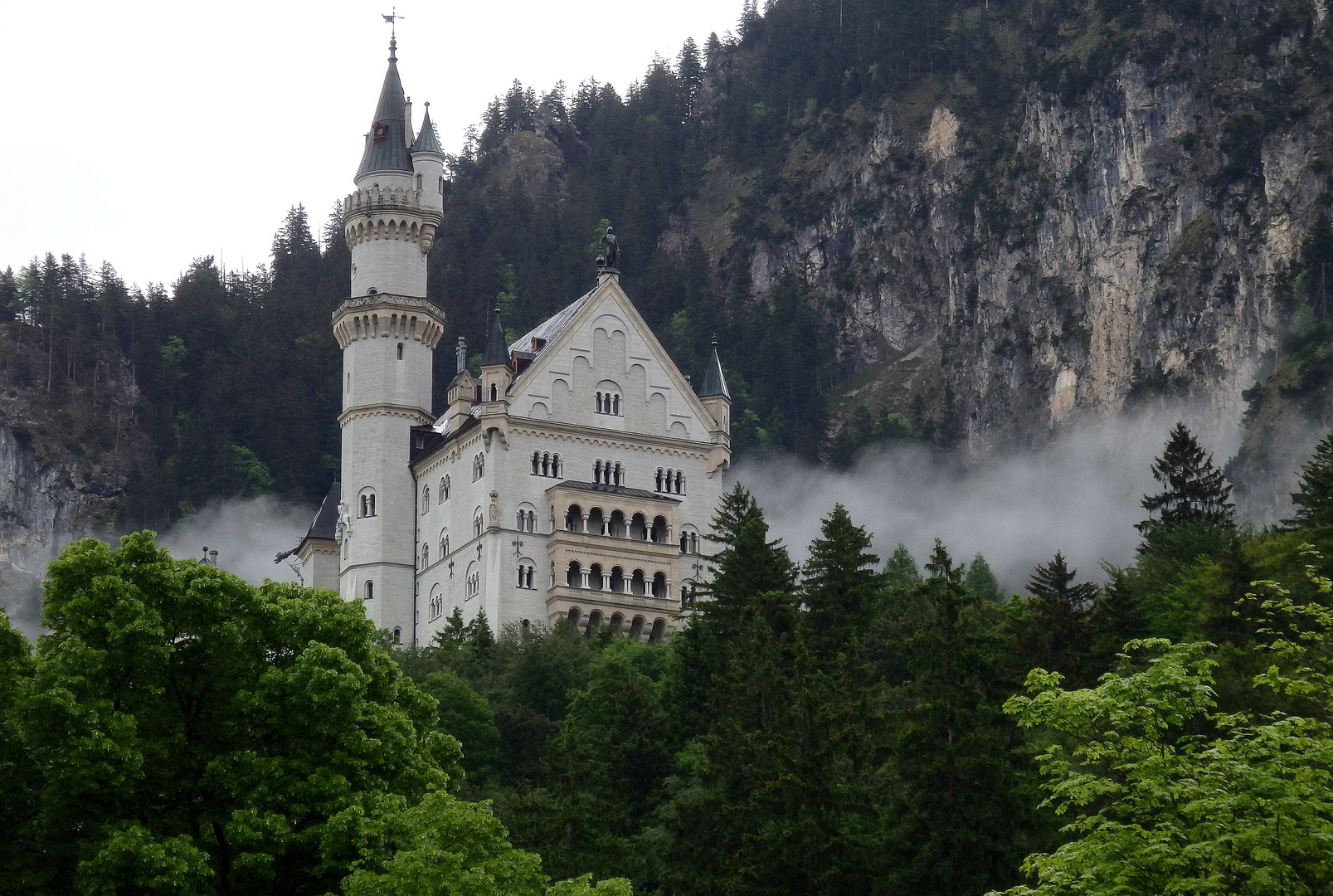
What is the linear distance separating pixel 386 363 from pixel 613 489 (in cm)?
1303

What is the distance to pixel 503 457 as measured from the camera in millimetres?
100062

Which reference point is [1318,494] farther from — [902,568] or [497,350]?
Result: [497,350]

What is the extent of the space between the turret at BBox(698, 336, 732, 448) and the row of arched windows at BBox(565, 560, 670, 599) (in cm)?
779

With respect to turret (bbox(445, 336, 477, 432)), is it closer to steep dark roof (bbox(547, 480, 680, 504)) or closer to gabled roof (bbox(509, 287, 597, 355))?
gabled roof (bbox(509, 287, 597, 355))

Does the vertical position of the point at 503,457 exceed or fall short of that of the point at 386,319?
it falls short

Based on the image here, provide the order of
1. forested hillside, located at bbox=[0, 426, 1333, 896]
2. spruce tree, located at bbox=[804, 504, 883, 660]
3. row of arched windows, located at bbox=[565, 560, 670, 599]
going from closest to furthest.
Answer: forested hillside, located at bbox=[0, 426, 1333, 896] < spruce tree, located at bbox=[804, 504, 883, 660] < row of arched windows, located at bbox=[565, 560, 670, 599]

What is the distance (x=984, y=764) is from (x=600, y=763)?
42.0 ft

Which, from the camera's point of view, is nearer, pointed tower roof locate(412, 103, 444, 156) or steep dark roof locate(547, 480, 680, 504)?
steep dark roof locate(547, 480, 680, 504)

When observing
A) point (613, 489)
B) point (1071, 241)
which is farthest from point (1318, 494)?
point (1071, 241)

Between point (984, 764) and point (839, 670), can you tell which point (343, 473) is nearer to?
point (839, 670)

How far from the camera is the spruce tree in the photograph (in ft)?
255

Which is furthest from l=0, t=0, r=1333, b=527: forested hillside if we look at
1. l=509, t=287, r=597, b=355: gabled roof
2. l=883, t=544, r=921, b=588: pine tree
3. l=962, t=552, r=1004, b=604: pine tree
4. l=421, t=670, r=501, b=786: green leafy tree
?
l=421, t=670, r=501, b=786: green leafy tree

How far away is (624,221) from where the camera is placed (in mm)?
194375

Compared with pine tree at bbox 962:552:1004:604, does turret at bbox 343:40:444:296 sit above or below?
above
